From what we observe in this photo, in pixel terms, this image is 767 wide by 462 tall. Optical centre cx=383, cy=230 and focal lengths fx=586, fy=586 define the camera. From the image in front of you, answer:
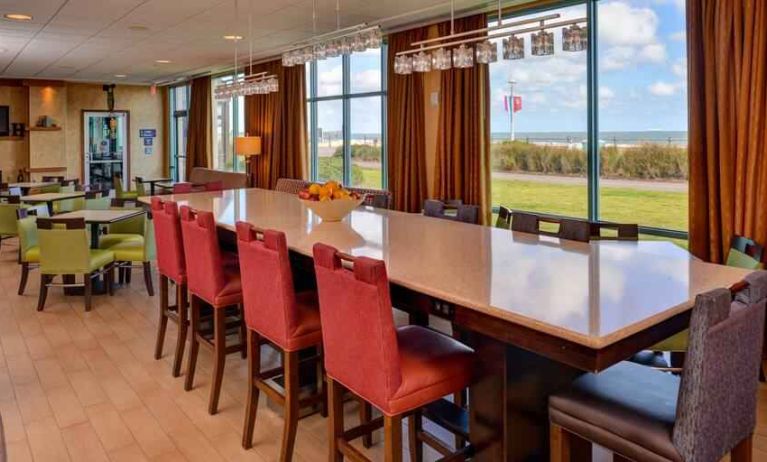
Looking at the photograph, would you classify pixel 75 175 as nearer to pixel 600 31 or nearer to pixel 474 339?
pixel 600 31

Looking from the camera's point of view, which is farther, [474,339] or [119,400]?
[119,400]

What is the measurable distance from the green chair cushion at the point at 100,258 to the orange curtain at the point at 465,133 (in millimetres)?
3447

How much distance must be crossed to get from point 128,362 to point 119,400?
0.65 metres

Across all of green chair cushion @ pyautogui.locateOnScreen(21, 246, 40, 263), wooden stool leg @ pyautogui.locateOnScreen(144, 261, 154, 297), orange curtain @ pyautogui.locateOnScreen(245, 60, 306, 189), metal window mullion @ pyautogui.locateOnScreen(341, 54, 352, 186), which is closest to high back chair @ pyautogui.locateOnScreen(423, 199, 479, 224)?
wooden stool leg @ pyautogui.locateOnScreen(144, 261, 154, 297)

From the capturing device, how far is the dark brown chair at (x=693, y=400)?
1542mm

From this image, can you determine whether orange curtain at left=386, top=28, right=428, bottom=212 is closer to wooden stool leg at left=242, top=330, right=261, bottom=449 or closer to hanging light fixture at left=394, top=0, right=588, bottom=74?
hanging light fixture at left=394, top=0, right=588, bottom=74

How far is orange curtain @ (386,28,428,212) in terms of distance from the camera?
22.4ft

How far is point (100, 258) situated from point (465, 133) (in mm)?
3831

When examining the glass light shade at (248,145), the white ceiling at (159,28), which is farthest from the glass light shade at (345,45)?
the glass light shade at (248,145)

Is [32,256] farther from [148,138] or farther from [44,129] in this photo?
[148,138]

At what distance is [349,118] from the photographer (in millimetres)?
8477

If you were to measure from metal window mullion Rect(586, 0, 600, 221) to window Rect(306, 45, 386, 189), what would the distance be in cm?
300

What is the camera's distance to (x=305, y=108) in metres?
8.95

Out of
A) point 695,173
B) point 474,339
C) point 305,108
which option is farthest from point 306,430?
point 305,108
